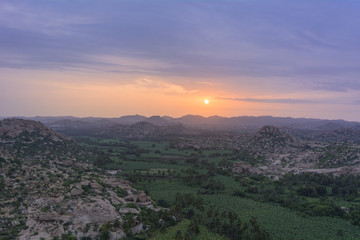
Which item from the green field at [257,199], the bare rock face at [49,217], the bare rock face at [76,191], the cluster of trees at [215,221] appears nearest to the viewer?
the bare rock face at [49,217]

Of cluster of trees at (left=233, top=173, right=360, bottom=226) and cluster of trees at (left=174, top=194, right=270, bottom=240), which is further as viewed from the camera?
cluster of trees at (left=233, top=173, right=360, bottom=226)

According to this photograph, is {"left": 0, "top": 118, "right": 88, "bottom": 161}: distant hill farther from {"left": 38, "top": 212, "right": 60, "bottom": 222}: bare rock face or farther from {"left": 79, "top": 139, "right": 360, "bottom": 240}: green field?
{"left": 38, "top": 212, "right": 60, "bottom": 222}: bare rock face

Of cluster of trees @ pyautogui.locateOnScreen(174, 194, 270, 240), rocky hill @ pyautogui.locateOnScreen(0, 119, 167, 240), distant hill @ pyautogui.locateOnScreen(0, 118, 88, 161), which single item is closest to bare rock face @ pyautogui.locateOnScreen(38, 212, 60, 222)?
rocky hill @ pyautogui.locateOnScreen(0, 119, 167, 240)

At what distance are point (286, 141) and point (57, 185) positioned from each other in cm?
12835


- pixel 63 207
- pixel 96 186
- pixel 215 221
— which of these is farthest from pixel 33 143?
pixel 215 221

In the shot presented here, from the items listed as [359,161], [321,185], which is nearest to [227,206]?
[321,185]

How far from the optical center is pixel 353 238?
44219mm

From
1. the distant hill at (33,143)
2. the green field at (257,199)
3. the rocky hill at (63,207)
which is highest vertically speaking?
the distant hill at (33,143)

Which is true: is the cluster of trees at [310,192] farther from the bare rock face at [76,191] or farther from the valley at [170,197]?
the bare rock face at [76,191]

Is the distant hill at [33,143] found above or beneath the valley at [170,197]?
above

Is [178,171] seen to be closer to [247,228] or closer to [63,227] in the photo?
[247,228]

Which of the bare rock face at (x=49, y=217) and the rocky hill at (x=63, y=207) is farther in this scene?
the bare rock face at (x=49, y=217)

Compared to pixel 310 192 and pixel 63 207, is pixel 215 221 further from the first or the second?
pixel 310 192

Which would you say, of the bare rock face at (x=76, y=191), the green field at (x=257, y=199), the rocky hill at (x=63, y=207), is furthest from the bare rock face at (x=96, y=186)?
the green field at (x=257, y=199)
